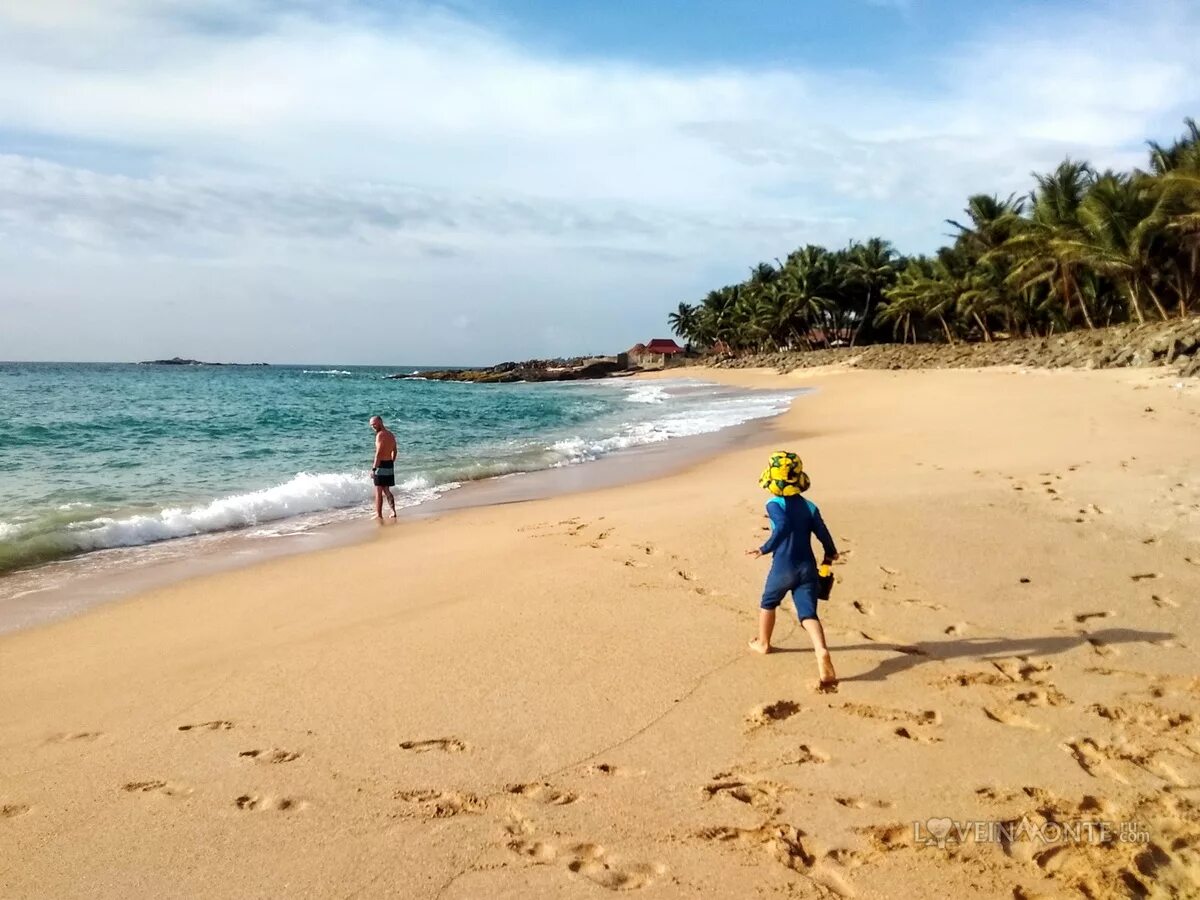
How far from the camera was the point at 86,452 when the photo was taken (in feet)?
65.4

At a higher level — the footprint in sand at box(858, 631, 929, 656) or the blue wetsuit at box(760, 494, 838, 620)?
the blue wetsuit at box(760, 494, 838, 620)

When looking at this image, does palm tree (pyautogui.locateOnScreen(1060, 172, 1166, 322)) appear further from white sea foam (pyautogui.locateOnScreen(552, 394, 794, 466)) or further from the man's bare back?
the man's bare back

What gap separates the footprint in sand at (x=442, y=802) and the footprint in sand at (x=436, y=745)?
0.39 m

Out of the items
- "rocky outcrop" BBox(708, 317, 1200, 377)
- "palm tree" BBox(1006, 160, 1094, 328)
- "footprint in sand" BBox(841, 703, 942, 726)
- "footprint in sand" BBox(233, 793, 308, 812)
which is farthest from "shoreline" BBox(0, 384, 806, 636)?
"palm tree" BBox(1006, 160, 1094, 328)

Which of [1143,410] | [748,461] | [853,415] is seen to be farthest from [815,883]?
[853,415]

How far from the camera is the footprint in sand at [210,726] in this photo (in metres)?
4.31

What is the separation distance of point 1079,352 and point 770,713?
1228 inches

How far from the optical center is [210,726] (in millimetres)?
4340

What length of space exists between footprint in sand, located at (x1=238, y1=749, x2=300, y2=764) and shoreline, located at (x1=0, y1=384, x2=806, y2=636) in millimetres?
3756

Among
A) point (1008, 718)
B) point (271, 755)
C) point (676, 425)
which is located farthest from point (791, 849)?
point (676, 425)

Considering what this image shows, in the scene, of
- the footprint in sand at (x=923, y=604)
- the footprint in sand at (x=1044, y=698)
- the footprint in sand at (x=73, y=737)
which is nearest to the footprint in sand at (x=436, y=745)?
the footprint in sand at (x=73, y=737)

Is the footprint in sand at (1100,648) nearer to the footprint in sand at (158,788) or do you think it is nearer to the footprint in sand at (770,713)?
the footprint in sand at (770,713)

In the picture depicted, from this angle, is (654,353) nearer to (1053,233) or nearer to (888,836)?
(1053,233)

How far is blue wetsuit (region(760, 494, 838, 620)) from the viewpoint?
4.94m
